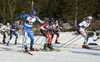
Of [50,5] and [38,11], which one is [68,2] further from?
[38,11]

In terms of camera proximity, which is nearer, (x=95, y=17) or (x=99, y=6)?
(x=99, y=6)

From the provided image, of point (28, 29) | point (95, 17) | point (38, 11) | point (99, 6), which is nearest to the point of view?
point (28, 29)

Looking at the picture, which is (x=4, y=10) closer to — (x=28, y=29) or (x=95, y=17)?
(x=95, y=17)

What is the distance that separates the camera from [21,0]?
132ft

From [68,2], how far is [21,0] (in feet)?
59.3

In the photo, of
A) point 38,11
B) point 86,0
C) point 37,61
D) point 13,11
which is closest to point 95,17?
point 86,0

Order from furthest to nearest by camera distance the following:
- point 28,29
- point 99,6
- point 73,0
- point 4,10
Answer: point 4,10 → point 99,6 → point 73,0 → point 28,29

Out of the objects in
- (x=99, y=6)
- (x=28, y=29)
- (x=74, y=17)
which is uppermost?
(x=99, y=6)

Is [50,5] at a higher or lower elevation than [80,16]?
higher

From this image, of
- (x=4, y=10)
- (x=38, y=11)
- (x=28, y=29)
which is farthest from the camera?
(x=4, y=10)

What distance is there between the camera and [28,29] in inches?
317

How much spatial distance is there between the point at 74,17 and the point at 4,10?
75.5 feet

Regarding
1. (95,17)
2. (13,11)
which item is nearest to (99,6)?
(95,17)

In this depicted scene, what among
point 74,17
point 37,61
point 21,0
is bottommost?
point 37,61
